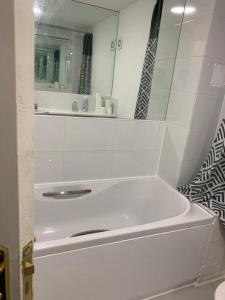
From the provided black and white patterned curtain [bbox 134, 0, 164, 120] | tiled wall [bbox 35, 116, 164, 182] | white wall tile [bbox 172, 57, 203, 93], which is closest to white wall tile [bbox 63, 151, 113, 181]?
tiled wall [bbox 35, 116, 164, 182]

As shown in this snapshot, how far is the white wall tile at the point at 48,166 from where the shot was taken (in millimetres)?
1749

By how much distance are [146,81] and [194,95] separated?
1.92 ft

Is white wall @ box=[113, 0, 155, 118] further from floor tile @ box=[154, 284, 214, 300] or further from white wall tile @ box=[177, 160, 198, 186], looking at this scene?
floor tile @ box=[154, 284, 214, 300]

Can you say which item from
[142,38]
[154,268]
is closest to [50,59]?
Answer: [142,38]

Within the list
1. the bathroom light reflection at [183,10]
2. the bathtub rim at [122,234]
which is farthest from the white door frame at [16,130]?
the bathroom light reflection at [183,10]

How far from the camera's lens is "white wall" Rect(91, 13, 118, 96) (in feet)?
7.82

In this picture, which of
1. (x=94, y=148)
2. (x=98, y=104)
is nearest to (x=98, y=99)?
(x=98, y=104)

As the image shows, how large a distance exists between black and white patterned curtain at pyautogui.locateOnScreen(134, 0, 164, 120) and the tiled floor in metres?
1.39

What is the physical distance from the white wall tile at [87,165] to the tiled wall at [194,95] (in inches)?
21.4

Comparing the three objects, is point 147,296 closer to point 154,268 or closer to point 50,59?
point 154,268

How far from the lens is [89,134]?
72.5 inches

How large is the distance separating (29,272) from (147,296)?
1.35 meters

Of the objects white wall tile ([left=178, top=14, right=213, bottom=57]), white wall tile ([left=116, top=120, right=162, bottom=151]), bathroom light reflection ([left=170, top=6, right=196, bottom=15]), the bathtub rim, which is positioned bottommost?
the bathtub rim

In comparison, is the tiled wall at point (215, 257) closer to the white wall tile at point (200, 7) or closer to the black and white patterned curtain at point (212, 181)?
the black and white patterned curtain at point (212, 181)
